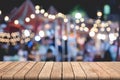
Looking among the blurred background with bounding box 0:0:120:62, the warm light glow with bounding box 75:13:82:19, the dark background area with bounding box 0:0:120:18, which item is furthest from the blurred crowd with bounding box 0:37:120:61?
the dark background area with bounding box 0:0:120:18

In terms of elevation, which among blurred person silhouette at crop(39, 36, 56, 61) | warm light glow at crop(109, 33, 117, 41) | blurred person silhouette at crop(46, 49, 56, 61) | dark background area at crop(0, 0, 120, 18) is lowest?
blurred person silhouette at crop(46, 49, 56, 61)

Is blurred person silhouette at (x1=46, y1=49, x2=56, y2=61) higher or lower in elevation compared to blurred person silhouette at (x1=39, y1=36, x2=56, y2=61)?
lower

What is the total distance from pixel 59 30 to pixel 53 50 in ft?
1.49

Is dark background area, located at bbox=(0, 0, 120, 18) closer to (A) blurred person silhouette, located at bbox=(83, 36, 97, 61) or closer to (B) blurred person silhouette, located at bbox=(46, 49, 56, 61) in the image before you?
(A) blurred person silhouette, located at bbox=(83, 36, 97, 61)

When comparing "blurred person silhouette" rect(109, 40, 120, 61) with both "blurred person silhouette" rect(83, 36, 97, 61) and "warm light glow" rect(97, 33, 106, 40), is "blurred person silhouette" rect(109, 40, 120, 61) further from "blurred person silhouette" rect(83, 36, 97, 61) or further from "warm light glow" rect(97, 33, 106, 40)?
"blurred person silhouette" rect(83, 36, 97, 61)

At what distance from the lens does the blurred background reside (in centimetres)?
620

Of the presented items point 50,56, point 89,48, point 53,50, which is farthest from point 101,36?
point 50,56

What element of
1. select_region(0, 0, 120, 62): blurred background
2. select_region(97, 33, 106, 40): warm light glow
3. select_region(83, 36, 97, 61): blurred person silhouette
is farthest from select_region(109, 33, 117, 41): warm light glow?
select_region(83, 36, 97, 61): blurred person silhouette

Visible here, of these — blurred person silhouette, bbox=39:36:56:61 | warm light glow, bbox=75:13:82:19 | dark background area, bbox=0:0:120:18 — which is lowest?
blurred person silhouette, bbox=39:36:56:61

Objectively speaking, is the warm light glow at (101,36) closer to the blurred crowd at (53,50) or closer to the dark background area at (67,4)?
the blurred crowd at (53,50)

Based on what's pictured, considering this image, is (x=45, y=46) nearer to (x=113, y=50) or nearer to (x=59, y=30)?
(x=59, y=30)

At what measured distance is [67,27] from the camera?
6.20 metres

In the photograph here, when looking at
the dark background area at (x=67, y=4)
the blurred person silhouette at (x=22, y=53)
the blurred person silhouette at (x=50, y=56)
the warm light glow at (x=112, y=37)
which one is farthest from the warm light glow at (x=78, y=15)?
the blurred person silhouette at (x=22, y=53)

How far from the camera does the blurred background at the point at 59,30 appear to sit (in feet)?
20.4
